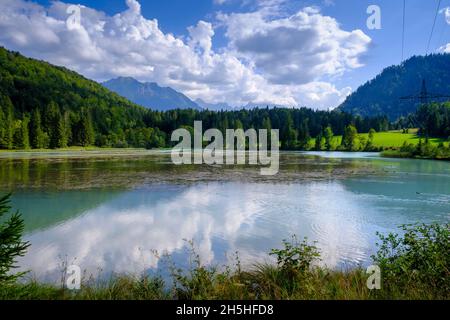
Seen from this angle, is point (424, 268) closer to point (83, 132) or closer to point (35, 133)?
point (35, 133)

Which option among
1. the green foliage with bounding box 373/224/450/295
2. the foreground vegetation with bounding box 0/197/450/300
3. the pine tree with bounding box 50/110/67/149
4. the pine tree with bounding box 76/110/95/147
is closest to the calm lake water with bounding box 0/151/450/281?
the foreground vegetation with bounding box 0/197/450/300

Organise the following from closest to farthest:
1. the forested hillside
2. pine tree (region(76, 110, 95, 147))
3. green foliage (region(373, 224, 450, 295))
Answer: green foliage (region(373, 224, 450, 295))
the forested hillside
pine tree (region(76, 110, 95, 147))

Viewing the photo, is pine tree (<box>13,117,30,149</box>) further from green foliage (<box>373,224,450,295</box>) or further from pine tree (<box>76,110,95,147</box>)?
green foliage (<box>373,224,450,295</box>)

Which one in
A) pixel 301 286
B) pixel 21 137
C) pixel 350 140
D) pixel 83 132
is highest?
pixel 83 132

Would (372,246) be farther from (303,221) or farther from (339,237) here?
(303,221)

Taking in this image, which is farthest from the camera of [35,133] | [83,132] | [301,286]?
[83,132]

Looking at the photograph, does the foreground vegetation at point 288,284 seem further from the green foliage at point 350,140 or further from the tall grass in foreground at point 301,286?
the green foliage at point 350,140

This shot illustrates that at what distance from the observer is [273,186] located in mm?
30297

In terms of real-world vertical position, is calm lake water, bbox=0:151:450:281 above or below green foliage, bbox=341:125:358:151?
below

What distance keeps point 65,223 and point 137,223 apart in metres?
3.47

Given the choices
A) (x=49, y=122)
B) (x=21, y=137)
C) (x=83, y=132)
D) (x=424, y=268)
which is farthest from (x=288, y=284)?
(x=83, y=132)

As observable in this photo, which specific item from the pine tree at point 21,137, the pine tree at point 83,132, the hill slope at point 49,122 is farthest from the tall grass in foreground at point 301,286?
the pine tree at point 83,132
